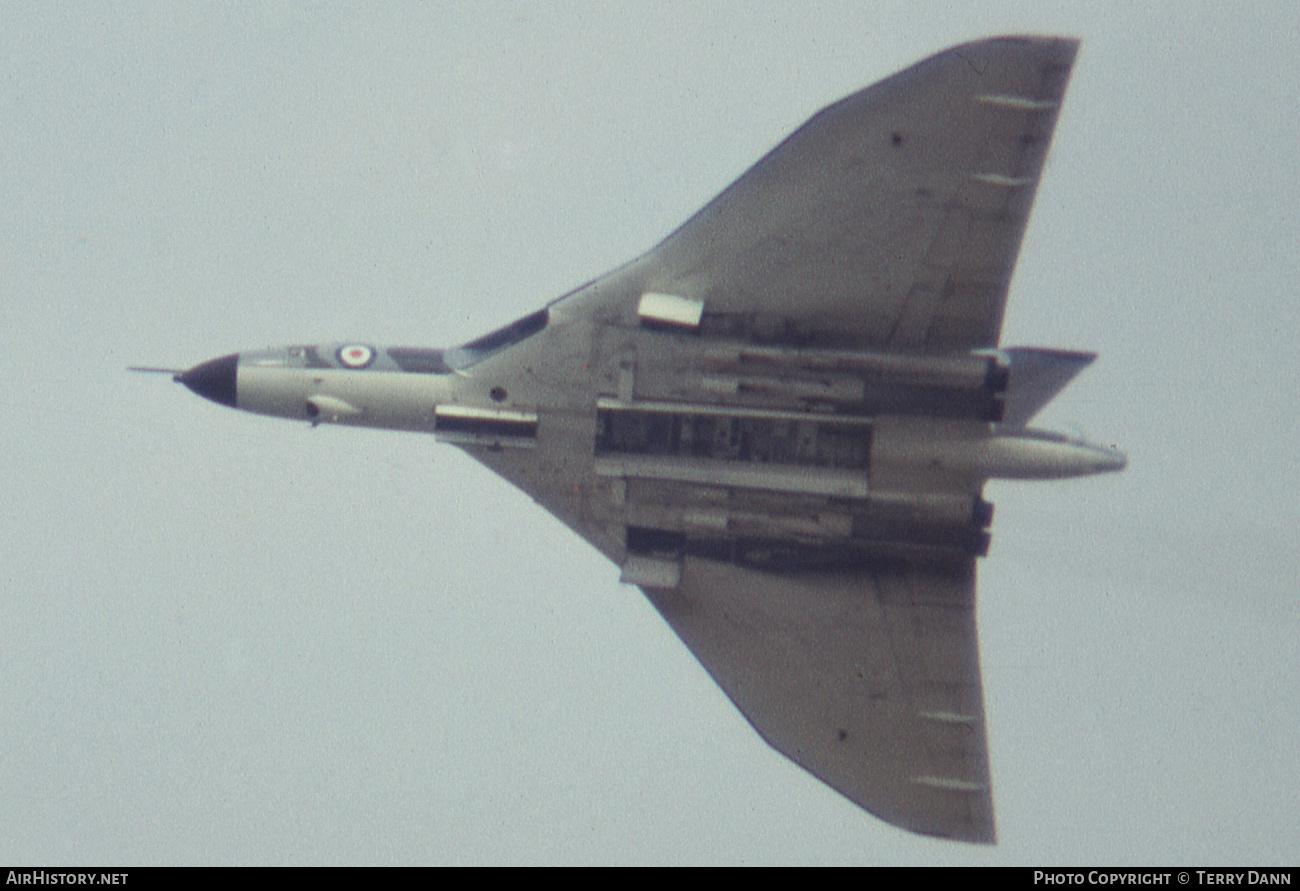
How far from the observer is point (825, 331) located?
2275 cm

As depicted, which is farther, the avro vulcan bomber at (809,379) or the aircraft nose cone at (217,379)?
the aircraft nose cone at (217,379)

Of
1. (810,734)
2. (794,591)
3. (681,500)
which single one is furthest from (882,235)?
(810,734)

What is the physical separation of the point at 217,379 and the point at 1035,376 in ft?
48.6

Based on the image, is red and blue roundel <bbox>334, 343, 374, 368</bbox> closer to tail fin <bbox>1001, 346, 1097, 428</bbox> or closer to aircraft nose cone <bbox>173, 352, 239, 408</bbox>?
aircraft nose cone <bbox>173, 352, 239, 408</bbox>

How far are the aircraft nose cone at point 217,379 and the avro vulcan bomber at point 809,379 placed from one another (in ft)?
0.15

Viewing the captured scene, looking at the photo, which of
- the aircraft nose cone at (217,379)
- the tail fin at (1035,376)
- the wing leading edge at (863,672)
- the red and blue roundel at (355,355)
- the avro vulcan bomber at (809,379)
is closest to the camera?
the avro vulcan bomber at (809,379)

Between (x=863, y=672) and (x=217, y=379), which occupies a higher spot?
(x=217, y=379)

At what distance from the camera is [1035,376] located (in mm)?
23625

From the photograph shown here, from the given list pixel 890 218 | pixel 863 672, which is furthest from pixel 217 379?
pixel 863 672

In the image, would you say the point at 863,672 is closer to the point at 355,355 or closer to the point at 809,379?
the point at 809,379

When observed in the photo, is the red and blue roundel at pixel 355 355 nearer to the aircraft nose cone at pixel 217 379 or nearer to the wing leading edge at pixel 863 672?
the aircraft nose cone at pixel 217 379

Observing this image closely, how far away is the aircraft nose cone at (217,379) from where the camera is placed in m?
24.8

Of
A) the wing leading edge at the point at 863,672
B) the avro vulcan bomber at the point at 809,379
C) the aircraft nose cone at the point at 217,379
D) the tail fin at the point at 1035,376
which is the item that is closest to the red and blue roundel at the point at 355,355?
the avro vulcan bomber at the point at 809,379

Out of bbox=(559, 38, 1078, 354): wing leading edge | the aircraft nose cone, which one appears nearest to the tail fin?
bbox=(559, 38, 1078, 354): wing leading edge
